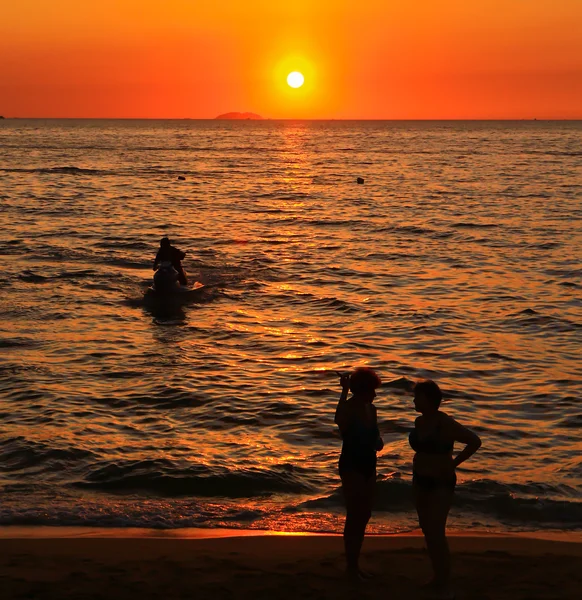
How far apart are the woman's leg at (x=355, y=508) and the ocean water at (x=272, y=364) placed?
6.60 ft

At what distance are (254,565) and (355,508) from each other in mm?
1272

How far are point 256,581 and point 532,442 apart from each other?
6.31m

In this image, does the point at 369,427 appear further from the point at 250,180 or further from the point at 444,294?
the point at 250,180

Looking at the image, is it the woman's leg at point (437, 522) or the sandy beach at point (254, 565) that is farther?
the sandy beach at point (254, 565)

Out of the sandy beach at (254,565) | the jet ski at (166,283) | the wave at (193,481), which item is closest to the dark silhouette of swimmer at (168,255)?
the jet ski at (166,283)

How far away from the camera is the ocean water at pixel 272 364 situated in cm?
1081

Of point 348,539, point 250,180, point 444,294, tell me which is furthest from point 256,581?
point 250,180

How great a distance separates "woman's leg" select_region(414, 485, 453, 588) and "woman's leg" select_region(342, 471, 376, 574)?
18.7 inches

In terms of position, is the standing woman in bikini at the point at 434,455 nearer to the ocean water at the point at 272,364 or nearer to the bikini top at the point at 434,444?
the bikini top at the point at 434,444

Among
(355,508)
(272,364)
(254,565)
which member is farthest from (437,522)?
(272,364)

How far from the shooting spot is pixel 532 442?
1266 centimetres

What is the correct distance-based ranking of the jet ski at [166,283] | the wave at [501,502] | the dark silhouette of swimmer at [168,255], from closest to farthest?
the wave at [501,502], the dark silhouette of swimmer at [168,255], the jet ski at [166,283]

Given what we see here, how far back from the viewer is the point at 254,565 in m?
8.20

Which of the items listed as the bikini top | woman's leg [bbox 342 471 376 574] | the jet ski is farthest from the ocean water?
the bikini top
